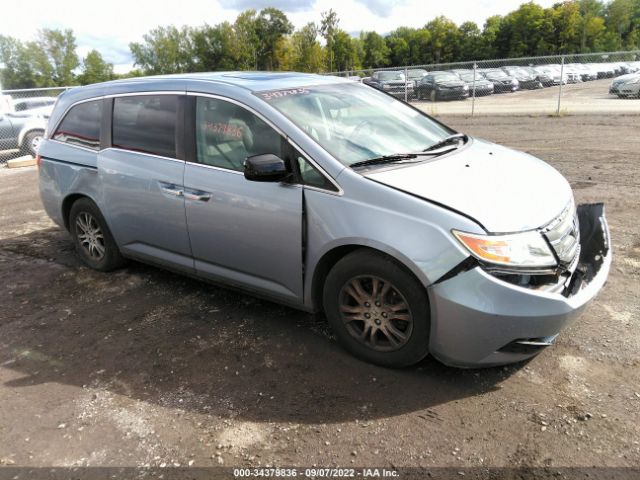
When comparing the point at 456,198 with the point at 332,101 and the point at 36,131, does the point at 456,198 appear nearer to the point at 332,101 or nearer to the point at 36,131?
the point at 332,101

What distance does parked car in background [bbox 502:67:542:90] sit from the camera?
1090 inches

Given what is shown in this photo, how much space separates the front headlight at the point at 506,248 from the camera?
103 inches

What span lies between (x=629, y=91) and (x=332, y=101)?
73.5ft

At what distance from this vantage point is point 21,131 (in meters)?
13.1

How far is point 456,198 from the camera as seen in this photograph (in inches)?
111

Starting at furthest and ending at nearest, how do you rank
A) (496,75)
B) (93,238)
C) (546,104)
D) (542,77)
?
1. (542,77)
2. (496,75)
3. (546,104)
4. (93,238)

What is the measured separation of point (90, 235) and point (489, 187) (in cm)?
378

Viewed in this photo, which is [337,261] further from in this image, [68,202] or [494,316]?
[68,202]

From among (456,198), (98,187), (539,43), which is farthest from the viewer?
(539,43)

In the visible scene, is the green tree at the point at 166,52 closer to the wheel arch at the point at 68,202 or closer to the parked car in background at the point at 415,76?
the parked car in background at the point at 415,76

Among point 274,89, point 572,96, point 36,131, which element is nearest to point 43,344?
point 274,89

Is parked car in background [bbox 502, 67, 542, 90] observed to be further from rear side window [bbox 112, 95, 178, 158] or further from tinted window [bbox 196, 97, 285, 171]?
tinted window [bbox 196, 97, 285, 171]

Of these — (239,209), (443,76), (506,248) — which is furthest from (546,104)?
(506,248)

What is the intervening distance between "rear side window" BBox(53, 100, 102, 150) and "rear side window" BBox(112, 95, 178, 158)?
260 millimetres
